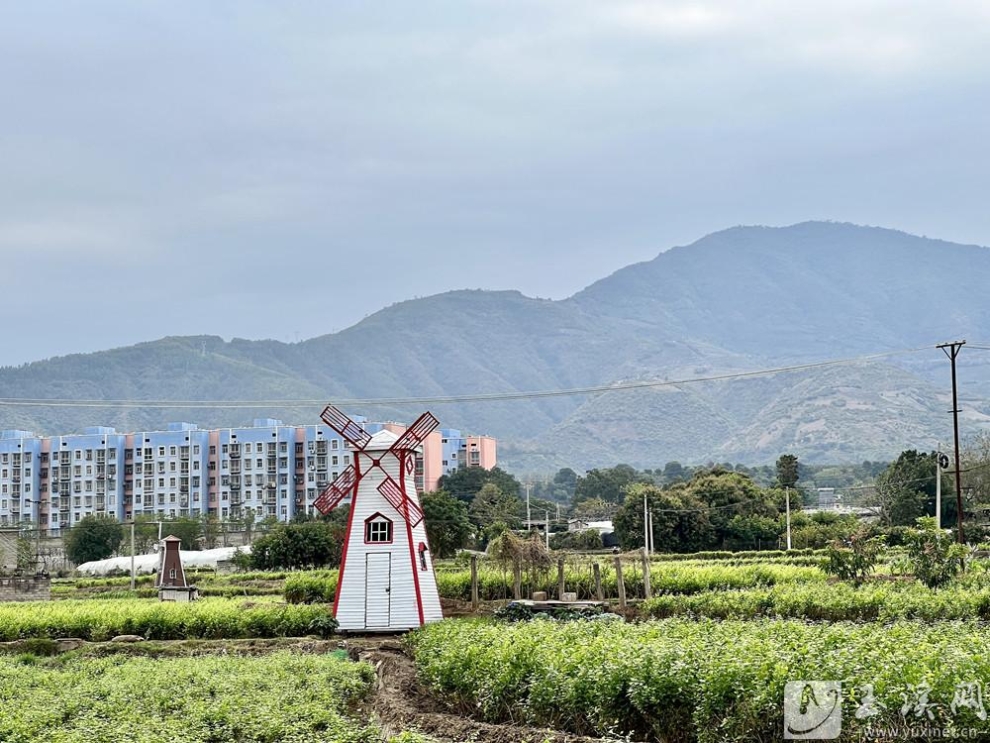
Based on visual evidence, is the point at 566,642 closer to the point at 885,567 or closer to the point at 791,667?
the point at 791,667

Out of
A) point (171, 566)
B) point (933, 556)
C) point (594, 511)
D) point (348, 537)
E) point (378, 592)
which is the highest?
point (348, 537)

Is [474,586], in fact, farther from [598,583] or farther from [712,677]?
[712,677]

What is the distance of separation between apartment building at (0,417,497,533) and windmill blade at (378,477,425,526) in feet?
314

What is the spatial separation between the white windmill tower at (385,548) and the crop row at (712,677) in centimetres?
990

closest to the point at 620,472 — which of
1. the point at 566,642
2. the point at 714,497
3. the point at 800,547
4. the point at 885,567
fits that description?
the point at 714,497

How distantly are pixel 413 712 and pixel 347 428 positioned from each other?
1461 cm

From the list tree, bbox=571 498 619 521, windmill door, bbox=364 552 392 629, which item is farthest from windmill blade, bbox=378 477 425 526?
tree, bbox=571 498 619 521

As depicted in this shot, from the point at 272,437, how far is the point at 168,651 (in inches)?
4180

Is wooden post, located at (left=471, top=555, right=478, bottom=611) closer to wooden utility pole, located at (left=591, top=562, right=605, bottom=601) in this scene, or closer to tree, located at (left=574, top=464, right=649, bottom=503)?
wooden utility pole, located at (left=591, top=562, right=605, bottom=601)

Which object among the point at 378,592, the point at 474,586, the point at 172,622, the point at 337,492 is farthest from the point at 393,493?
the point at 172,622

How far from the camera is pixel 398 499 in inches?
1155

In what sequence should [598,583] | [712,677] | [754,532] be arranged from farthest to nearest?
[754,532] < [598,583] < [712,677]

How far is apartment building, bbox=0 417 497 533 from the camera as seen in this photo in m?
129

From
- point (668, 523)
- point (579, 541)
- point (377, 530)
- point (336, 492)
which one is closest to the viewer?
point (377, 530)
